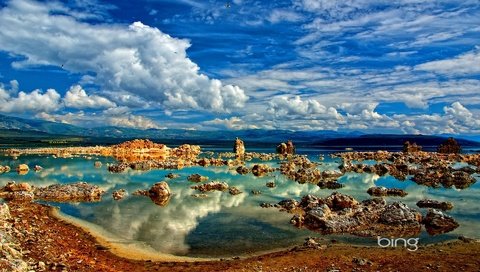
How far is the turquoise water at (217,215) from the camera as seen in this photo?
26203 mm

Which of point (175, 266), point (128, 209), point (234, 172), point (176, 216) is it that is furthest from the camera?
point (234, 172)

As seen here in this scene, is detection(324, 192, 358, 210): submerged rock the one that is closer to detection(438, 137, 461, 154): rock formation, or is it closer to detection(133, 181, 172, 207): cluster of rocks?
detection(133, 181, 172, 207): cluster of rocks

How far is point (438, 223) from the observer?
98.9ft

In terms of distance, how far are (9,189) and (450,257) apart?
43.0 metres

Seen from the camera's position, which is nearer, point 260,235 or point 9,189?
point 260,235

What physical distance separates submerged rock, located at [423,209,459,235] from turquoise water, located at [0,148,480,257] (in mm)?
662

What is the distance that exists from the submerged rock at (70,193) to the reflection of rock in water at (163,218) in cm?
470

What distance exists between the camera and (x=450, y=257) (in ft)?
71.9

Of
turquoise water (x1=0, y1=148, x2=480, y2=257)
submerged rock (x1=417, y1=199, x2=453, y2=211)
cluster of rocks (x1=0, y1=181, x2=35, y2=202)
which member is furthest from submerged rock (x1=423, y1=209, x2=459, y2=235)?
cluster of rocks (x1=0, y1=181, x2=35, y2=202)

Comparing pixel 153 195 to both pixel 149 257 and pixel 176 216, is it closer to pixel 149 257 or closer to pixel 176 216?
pixel 176 216

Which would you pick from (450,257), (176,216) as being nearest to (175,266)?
(176,216)

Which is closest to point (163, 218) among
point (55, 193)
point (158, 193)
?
point (158, 193)

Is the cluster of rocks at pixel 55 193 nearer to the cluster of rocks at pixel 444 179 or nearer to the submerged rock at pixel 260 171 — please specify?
the submerged rock at pixel 260 171

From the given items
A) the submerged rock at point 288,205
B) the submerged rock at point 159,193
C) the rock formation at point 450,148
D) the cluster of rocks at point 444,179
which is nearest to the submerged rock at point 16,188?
the submerged rock at point 159,193
